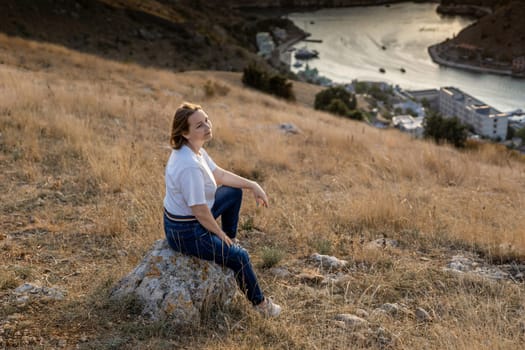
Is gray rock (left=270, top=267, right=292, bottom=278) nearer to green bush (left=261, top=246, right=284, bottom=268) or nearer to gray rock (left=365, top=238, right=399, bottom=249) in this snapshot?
green bush (left=261, top=246, right=284, bottom=268)

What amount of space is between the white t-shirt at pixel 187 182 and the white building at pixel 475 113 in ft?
139

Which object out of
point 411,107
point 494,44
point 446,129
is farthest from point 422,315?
point 494,44

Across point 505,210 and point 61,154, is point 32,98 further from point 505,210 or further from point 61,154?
point 505,210

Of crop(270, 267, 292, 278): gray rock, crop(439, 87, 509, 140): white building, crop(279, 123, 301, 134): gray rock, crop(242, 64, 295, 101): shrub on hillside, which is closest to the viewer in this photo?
crop(270, 267, 292, 278): gray rock

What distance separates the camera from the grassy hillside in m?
3.33

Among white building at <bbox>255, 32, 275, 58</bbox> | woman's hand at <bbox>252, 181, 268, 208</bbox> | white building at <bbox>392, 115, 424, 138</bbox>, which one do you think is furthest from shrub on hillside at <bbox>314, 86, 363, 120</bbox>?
white building at <bbox>255, 32, 275, 58</bbox>

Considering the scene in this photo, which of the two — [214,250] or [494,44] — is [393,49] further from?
[214,250]

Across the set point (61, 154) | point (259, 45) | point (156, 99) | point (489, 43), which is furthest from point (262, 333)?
point (489, 43)

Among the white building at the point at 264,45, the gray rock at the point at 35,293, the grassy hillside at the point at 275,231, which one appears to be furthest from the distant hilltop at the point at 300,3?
the gray rock at the point at 35,293

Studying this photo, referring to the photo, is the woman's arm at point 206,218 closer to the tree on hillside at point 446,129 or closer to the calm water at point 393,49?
the tree on hillside at point 446,129

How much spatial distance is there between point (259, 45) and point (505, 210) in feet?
196

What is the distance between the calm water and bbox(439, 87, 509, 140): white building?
4.18m

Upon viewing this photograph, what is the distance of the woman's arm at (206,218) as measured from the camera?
11.2 ft

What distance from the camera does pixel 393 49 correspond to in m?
69.4
